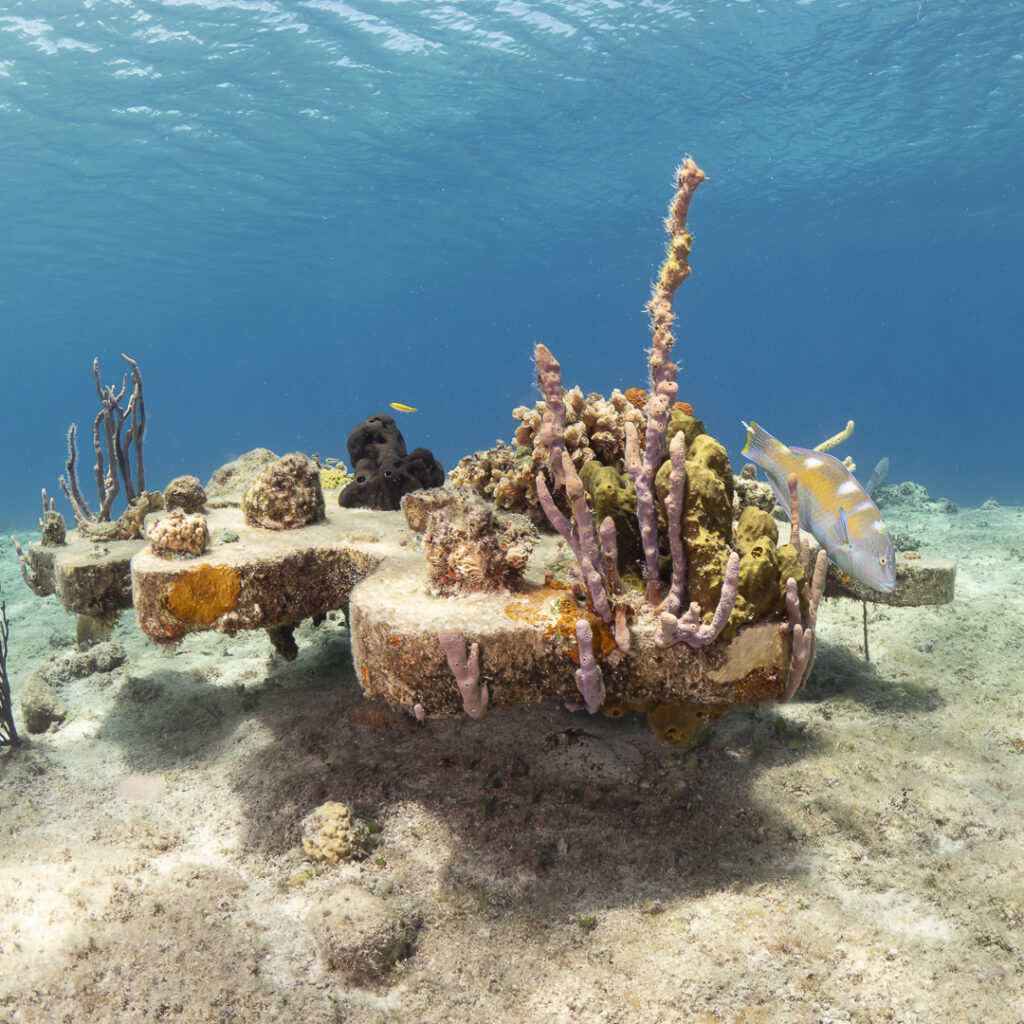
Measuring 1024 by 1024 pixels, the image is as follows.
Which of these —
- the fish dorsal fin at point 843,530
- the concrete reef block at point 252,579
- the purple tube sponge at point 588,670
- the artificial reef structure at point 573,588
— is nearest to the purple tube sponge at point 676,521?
the artificial reef structure at point 573,588

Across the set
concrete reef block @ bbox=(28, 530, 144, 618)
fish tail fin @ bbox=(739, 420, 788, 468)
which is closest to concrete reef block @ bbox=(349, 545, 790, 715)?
fish tail fin @ bbox=(739, 420, 788, 468)

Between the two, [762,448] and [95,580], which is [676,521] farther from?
[95,580]

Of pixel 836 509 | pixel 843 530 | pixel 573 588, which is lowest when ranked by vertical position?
pixel 573 588

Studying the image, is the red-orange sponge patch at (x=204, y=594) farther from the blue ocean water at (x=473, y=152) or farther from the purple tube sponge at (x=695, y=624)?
the blue ocean water at (x=473, y=152)

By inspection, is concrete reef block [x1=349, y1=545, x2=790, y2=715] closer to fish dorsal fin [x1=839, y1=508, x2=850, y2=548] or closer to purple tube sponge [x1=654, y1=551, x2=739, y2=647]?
purple tube sponge [x1=654, y1=551, x2=739, y2=647]

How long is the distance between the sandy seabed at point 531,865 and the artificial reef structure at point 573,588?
778 mm

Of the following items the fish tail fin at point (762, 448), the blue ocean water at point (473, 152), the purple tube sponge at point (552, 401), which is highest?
the blue ocean water at point (473, 152)

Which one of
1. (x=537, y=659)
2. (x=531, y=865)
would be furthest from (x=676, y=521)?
(x=531, y=865)

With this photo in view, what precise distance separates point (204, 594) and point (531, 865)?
8.23 ft

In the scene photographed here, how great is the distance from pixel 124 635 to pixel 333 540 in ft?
17.7

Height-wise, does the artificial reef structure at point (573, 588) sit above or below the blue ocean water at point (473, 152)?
below

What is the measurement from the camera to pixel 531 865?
3.48m

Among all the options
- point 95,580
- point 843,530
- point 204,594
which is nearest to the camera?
point 843,530

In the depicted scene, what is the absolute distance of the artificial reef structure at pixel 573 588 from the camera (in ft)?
9.61
